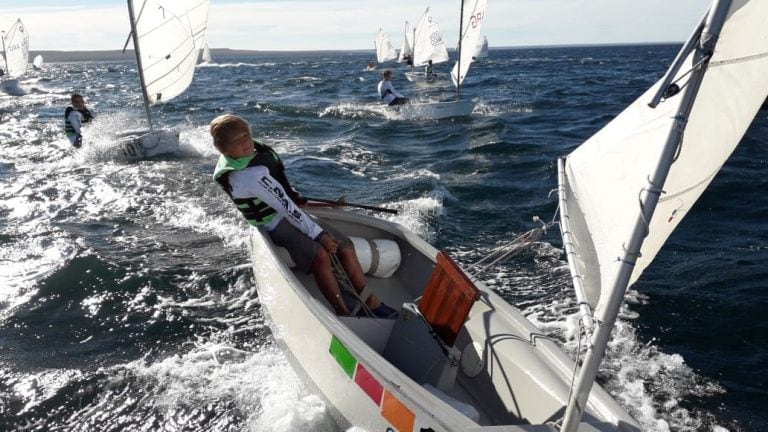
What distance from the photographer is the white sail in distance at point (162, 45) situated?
13008mm

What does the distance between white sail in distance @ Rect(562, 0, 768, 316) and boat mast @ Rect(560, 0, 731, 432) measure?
0.10 feet

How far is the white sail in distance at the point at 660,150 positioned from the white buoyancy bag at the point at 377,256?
93.1 inches

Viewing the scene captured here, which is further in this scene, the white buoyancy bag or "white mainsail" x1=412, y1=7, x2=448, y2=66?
"white mainsail" x1=412, y1=7, x2=448, y2=66

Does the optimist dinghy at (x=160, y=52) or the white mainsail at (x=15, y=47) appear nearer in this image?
the optimist dinghy at (x=160, y=52)

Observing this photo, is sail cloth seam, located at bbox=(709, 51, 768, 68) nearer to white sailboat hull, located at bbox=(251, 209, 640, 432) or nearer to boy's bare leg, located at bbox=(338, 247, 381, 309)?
white sailboat hull, located at bbox=(251, 209, 640, 432)

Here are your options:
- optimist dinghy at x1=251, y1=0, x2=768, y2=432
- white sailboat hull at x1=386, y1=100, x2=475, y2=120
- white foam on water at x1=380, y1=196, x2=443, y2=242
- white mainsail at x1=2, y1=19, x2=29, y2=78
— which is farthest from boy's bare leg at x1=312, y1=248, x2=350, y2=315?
white mainsail at x1=2, y1=19, x2=29, y2=78

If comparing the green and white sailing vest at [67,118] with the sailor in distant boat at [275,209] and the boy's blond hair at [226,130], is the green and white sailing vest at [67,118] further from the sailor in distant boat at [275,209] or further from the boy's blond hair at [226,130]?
the boy's blond hair at [226,130]

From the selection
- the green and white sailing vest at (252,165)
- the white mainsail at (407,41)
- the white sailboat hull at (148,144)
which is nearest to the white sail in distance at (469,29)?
the white sailboat hull at (148,144)

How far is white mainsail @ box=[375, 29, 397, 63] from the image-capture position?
57688 mm

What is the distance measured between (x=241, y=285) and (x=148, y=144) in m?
8.04

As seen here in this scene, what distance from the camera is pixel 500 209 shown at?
9125 millimetres

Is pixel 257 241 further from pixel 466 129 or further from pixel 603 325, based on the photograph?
pixel 466 129

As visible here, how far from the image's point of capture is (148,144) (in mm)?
13133

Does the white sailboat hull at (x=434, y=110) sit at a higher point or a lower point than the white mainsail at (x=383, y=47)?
lower
